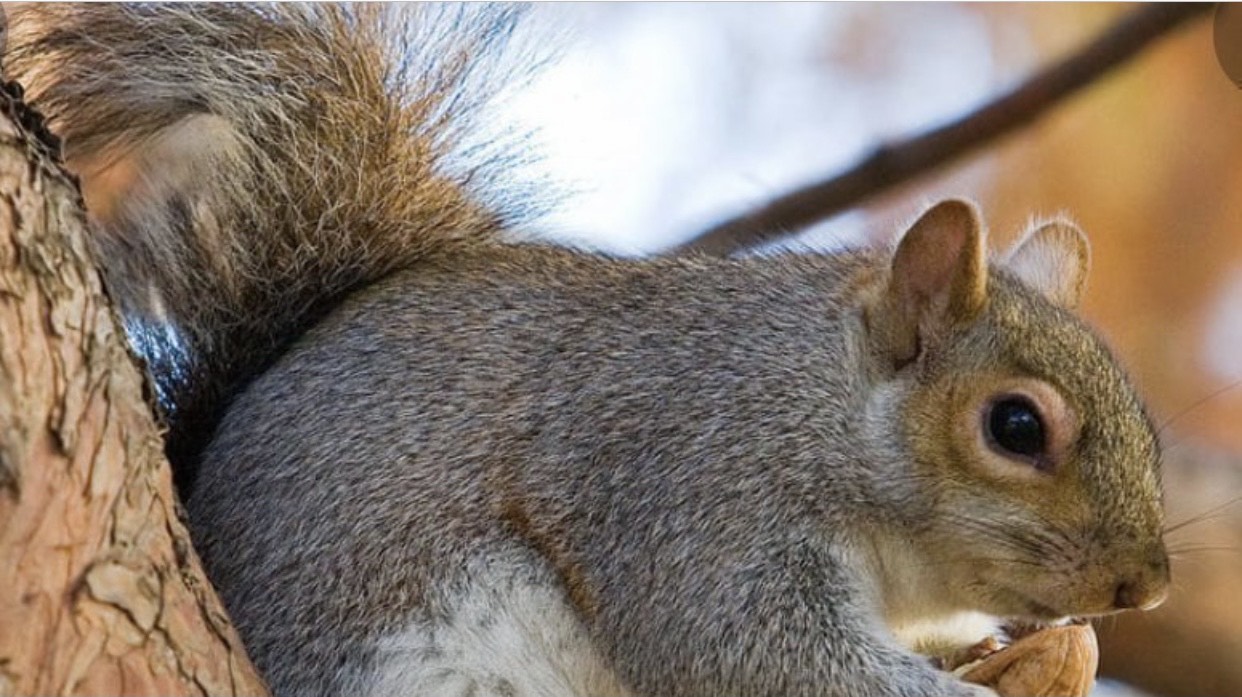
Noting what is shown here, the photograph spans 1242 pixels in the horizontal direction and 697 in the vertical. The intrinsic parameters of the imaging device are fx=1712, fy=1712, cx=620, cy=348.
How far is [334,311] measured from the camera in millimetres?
1827

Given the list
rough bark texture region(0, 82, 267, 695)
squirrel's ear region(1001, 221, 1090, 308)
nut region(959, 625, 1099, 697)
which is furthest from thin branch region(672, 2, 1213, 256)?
rough bark texture region(0, 82, 267, 695)

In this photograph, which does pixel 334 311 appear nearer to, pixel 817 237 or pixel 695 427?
pixel 695 427

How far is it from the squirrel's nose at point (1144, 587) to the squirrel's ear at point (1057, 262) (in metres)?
0.43

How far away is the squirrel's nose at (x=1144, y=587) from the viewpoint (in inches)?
62.6

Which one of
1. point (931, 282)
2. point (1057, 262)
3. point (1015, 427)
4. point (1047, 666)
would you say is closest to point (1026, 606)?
point (1047, 666)

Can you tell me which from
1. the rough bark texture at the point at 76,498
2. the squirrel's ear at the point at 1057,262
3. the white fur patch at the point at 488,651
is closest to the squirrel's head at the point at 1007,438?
the squirrel's ear at the point at 1057,262

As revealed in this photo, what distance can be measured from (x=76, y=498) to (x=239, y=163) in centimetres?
70

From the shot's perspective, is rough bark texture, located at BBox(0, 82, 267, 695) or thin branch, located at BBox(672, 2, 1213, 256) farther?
thin branch, located at BBox(672, 2, 1213, 256)

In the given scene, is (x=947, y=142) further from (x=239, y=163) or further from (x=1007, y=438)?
(x=239, y=163)

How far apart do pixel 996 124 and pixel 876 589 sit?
3.37ft

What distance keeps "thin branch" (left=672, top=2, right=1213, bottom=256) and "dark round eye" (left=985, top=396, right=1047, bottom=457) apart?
51cm

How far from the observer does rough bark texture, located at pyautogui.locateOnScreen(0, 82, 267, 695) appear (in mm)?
1114

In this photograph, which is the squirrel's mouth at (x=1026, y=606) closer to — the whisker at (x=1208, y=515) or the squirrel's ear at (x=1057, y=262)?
the whisker at (x=1208, y=515)

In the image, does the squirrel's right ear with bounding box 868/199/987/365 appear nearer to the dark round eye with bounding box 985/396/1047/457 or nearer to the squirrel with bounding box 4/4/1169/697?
the squirrel with bounding box 4/4/1169/697
